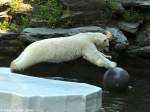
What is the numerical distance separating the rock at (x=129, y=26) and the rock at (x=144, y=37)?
176 millimetres

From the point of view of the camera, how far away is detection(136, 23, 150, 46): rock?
1317cm

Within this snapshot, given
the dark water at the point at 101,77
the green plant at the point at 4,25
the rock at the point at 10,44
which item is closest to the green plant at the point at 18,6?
the green plant at the point at 4,25

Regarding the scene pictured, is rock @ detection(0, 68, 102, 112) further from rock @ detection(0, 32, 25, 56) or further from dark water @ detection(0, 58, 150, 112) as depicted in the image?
rock @ detection(0, 32, 25, 56)

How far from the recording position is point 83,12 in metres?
13.7

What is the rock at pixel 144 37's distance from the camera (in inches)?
519

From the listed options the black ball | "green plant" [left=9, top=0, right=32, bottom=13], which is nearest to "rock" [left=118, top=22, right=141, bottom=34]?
"green plant" [left=9, top=0, right=32, bottom=13]

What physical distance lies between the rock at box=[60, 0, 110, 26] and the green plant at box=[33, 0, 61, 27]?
26 centimetres

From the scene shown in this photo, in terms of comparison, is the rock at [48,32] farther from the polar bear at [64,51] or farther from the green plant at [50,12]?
the polar bear at [64,51]

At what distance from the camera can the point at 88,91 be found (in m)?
6.80

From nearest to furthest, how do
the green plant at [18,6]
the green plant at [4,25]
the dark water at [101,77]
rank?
the dark water at [101,77] → the green plant at [4,25] → the green plant at [18,6]

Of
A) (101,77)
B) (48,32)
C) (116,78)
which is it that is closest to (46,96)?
(116,78)

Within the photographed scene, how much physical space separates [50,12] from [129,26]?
2.35m

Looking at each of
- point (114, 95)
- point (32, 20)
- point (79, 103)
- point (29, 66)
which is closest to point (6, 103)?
point (79, 103)

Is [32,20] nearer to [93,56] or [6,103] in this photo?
[93,56]
